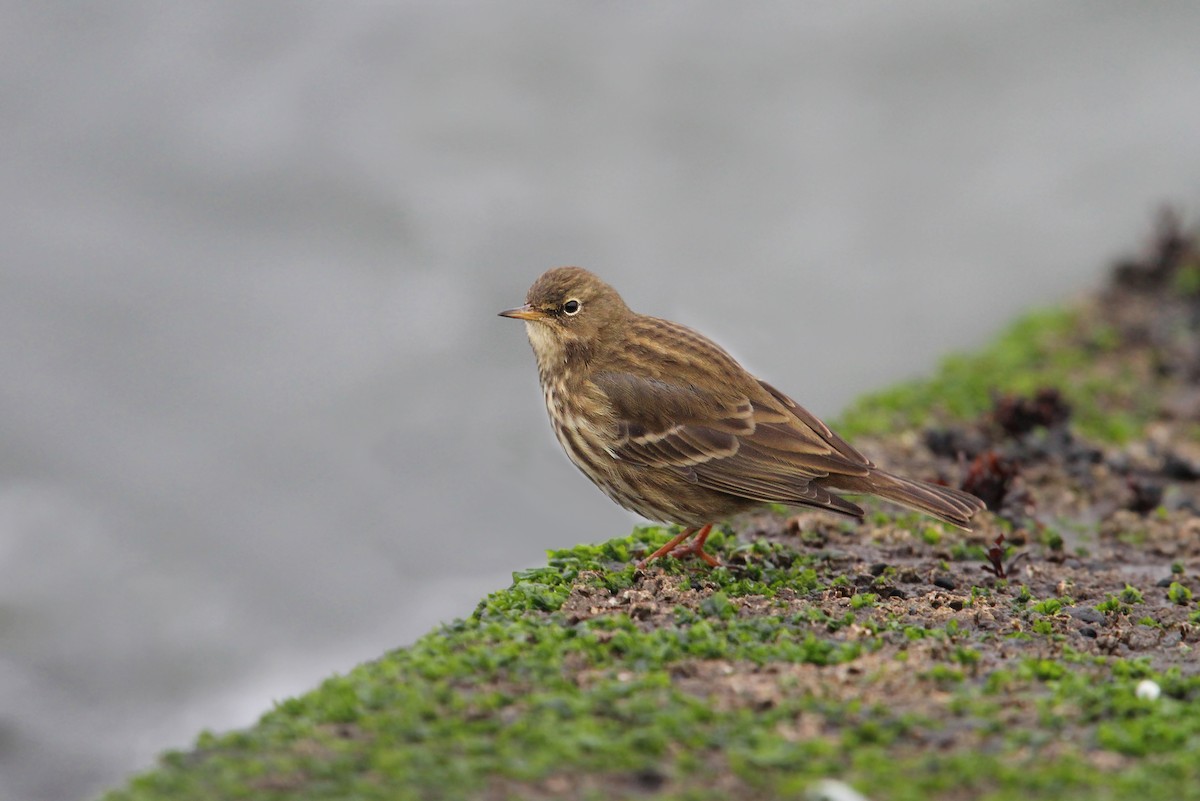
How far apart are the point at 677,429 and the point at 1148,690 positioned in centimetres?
→ 292

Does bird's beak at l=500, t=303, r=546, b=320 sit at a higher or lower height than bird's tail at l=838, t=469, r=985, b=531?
higher

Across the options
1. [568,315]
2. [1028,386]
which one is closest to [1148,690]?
[568,315]

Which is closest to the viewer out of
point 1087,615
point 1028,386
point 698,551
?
point 1087,615

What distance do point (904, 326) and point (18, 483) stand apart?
865 centimetres

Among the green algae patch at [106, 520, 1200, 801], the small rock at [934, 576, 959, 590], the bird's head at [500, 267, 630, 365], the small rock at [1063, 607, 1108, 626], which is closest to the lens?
the green algae patch at [106, 520, 1200, 801]

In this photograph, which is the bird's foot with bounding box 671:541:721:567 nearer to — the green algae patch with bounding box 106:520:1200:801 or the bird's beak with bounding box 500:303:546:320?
the green algae patch with bounding box 106:520:1200:801

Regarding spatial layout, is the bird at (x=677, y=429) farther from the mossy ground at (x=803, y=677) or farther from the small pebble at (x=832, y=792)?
the small pebble at (x=832, y=792)

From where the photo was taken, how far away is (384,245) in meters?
13.5

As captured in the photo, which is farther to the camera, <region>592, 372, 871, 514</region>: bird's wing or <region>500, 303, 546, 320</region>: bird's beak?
<region>500, 303, 546, 320</region>: bird's beak

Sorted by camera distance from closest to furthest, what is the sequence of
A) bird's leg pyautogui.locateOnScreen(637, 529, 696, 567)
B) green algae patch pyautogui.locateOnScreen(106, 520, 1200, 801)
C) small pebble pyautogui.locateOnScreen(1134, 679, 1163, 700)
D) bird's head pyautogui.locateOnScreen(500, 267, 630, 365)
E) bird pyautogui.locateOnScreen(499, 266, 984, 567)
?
green algae patch pyautogui.locateOnScreen(106, 520, 1200, 801) < small pebble pyautogui.locateOnScreen(1134, 679, 1163, 700) < bird's leg pyautogui.locateOnScreen(637, 529, 696, 567) < bird pyautogui.locateOnScreen(499, 266, 984, 567) < bird's head pyautogui.locateOnScreen(500, 267, 630, 365)

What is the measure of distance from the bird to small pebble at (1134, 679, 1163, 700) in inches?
69.5

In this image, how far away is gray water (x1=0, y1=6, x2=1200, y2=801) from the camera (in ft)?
31.8

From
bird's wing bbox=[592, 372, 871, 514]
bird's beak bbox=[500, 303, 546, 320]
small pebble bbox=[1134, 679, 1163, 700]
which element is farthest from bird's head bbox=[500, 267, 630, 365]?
small pebble bbox=[1134, 679, 1163, 700]

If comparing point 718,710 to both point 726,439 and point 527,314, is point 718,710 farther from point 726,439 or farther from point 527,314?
point 527,314
